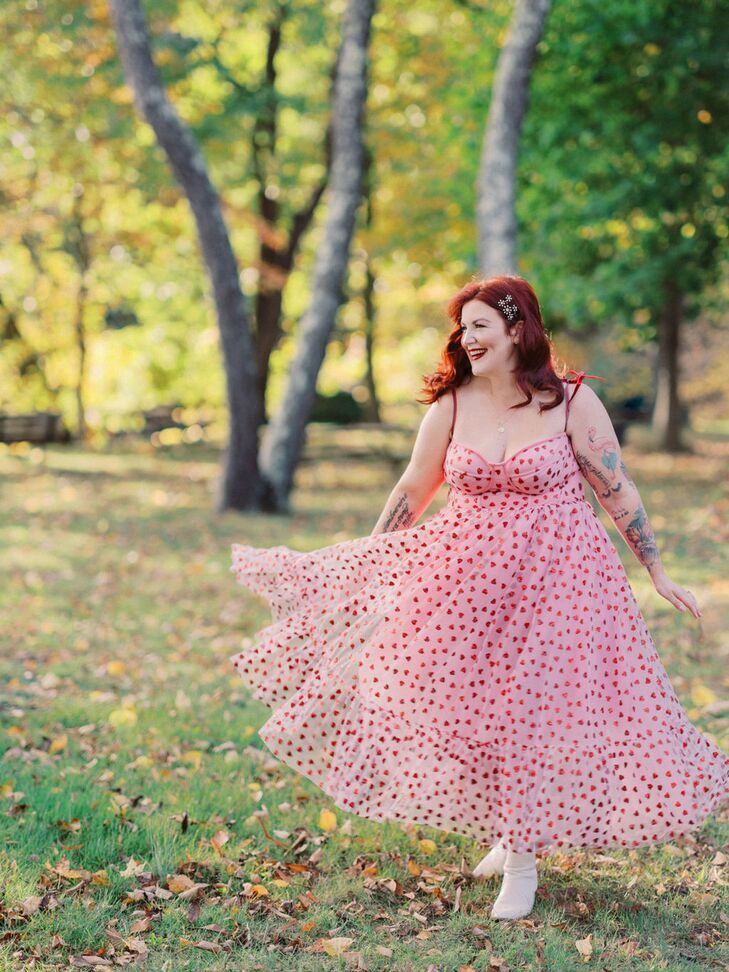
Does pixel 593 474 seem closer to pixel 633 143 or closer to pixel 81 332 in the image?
pixel 633 143

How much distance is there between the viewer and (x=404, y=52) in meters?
19.1

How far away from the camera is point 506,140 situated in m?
10.5

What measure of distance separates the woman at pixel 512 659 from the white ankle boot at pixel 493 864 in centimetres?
24

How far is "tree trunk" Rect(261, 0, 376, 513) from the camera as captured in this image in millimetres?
12250

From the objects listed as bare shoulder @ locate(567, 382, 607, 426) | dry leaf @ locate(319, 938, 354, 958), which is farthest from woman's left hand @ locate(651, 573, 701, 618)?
dry leaf @ locate(319, 938, 354, 958)

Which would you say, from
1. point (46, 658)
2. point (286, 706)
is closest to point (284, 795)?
point (286, 706)

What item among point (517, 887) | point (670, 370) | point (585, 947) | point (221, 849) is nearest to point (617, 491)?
point (517, 887)

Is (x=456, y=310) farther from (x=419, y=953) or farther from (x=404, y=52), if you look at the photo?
(x=404, y=52)

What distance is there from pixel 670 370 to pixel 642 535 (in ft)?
59.1

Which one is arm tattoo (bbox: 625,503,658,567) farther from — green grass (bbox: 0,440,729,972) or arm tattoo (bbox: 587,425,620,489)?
green grass (bbox: 0,440,729,972)

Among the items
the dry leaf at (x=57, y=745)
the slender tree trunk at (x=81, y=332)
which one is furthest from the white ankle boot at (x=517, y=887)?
the slender tree trunk at (x=81, y=332)

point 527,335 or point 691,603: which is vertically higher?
point 527,335

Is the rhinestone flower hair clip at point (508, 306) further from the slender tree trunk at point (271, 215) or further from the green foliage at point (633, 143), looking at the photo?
the slender tree trunk at point (271, 215)

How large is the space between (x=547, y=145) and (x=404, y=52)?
16.7 feet
